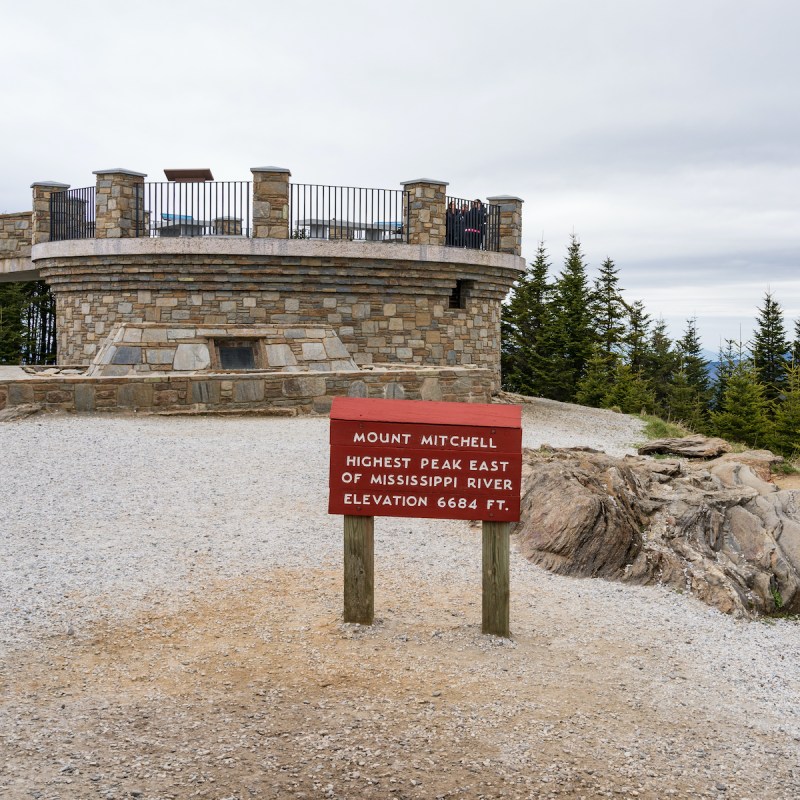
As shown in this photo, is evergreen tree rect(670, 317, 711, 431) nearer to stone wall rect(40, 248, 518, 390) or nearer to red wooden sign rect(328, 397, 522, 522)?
stone wall rect(40, 248, 518, 390)

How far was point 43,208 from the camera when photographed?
64.8 ft

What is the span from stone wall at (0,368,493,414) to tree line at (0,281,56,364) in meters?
16.0

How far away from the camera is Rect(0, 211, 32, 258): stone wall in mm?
21422

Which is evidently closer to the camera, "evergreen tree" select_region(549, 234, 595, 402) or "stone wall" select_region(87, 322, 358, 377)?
"stone wall" select_region(87, 322, 358, 377)

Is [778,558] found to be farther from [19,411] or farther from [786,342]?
[786,342]

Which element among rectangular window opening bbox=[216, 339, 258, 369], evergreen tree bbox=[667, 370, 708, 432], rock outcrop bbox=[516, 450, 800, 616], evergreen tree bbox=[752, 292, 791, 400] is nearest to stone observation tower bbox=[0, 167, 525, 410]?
rectangular window opening bbox=[216, 339, 258, 369]

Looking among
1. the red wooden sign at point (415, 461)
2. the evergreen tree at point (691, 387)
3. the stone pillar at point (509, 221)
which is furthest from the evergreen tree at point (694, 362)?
the red wooden sign at point (415, 461)

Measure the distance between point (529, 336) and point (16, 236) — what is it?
19984mm

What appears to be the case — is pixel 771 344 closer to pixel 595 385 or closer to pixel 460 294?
pixel 595 385

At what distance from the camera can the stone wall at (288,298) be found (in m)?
17.8

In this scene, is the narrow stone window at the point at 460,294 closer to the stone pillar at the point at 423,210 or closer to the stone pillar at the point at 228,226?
the stone pillar at the point at 423,210

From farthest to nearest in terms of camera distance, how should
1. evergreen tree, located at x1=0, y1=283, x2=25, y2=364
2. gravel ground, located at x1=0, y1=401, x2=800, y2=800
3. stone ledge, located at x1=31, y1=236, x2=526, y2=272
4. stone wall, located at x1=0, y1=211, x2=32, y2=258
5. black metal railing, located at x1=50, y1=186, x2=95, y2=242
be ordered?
evergreen tree, located at x1=0, y1=283, x2=25, y2=364 → stone wall, located at x1=0, y1=211, x2=32, y2=258 → black metal railing, located at x1=50, y1=186, x2=95, y2=242 → stone ledge, located at x1=31, y1=236, x2=526, y2=272 → gravel ground, located at x1=0, y1=401, x2=800, y2=800

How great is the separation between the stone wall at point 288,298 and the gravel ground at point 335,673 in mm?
10177

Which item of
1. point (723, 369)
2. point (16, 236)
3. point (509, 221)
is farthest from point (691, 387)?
point (16, 236)
